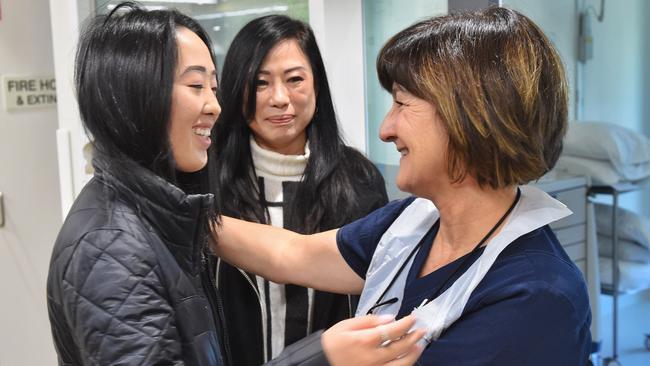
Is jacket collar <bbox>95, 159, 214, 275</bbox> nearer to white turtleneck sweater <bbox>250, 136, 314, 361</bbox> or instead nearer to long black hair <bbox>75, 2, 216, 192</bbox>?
long black hair <bbox>75, 2, 216, 192</bbox>

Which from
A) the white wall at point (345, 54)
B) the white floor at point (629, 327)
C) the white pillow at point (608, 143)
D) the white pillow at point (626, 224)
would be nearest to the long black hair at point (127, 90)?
the white wall at point (345, 54)

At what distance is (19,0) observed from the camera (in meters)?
2.89

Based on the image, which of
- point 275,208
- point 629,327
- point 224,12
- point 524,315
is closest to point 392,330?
point 524,315

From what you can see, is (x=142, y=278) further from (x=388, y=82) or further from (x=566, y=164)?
(x=566, y=164)

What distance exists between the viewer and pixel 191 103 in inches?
41.6

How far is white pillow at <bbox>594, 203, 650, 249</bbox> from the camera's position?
1.78 metres

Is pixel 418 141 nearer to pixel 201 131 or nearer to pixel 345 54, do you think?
pixel 201 131

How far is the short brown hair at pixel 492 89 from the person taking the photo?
1008 millimetres

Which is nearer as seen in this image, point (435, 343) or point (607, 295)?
point (435, 343)

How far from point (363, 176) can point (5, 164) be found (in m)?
1.86

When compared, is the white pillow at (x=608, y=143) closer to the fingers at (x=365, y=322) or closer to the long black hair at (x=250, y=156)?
the long black hair at (x=250, y=156)

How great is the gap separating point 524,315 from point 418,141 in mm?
296

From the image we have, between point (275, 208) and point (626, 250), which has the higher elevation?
point (275, 208)

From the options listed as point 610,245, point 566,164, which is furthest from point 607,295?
point 566,164
